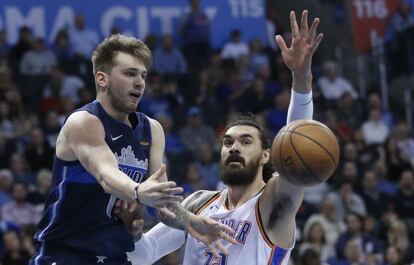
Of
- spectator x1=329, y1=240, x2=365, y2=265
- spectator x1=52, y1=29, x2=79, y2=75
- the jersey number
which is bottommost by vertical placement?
spectator x1=329, y1=240, x2=365, y2=265

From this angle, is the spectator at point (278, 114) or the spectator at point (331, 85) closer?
the spectator at point (278, 114)

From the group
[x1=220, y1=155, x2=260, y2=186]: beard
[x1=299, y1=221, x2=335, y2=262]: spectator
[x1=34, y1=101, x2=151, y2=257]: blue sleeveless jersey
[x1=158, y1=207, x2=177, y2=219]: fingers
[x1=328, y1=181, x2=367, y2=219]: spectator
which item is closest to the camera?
[x1=158, y1=207, x2=177, y2=219]: fingers

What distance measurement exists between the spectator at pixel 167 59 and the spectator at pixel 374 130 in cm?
339

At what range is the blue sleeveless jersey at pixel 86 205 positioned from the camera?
5898 mm

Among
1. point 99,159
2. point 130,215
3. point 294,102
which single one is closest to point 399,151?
point 294,102

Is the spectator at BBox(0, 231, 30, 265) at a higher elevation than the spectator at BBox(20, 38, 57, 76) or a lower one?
lower

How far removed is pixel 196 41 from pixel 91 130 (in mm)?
12281

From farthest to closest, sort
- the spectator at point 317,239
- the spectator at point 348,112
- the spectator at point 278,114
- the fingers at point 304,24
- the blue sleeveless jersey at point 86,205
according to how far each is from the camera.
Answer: the spectator at point 348,112 < the spectator at point 278,114 < the spectator at point 317,239 < the fingers at point 304,24 < the blue sleeveless jersey at point 86,205

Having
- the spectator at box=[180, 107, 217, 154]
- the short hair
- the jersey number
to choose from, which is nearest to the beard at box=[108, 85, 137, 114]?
the short hair

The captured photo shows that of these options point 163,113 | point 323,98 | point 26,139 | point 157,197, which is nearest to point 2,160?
point 26,139

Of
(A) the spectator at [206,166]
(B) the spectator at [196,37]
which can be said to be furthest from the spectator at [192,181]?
(B) the spectator at [196,37]

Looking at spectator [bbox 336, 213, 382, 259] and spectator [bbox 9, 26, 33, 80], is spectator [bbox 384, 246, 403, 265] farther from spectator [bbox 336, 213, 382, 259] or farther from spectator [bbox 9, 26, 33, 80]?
spectator [bbox 9, 26, 33, 80]

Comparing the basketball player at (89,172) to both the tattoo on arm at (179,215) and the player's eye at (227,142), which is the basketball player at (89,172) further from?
the player's eye at (227,142)

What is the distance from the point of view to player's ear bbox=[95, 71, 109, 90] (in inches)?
235
